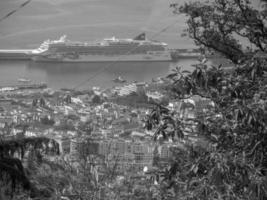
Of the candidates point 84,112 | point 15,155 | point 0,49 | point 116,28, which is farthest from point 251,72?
point 116,28

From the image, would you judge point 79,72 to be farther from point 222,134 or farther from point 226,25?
point 222,134

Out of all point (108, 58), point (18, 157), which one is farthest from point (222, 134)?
point (108, 58)

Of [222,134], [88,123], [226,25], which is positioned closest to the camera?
[222,134]

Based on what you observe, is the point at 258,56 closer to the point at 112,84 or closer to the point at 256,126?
the point at 256,126

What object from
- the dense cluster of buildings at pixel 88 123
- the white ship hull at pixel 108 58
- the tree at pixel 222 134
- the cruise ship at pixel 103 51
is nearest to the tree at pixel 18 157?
the dense cluster of buildings at pixel 88 123

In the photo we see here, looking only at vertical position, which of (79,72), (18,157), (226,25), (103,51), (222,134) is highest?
(226,25)

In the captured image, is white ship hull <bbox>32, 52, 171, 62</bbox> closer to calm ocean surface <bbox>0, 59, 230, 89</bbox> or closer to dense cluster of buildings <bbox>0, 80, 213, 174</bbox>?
calm ocean surface <bbox>0, 59, 230, 89</bbox>

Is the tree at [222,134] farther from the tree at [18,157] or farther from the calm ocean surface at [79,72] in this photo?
the calm ocean surface at [79,72]
